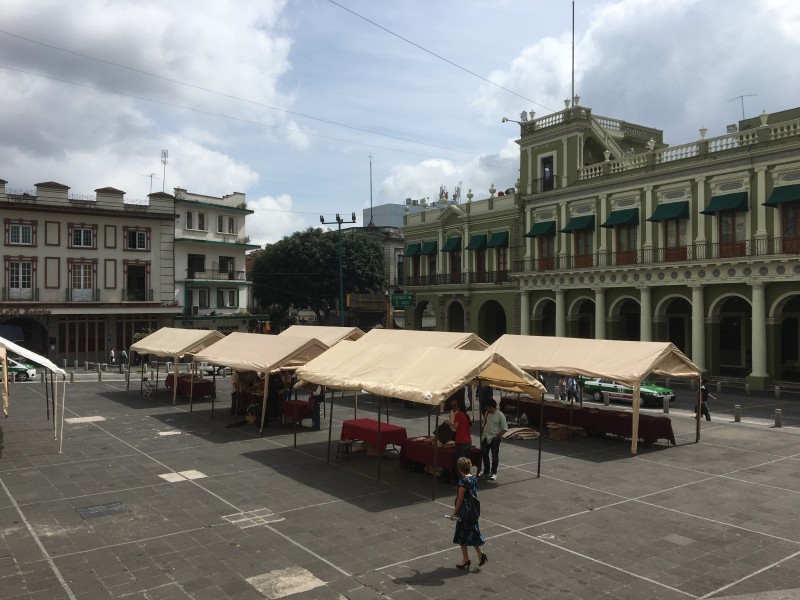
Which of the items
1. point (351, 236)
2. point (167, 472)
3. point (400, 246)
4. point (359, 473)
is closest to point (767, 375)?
point (359, 473)

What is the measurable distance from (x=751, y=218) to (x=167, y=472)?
3060 centimetres

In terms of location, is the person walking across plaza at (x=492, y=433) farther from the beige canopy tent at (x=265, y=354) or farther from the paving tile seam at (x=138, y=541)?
the beige canopy tent at (x=265, y=354)

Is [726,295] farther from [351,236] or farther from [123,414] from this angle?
[351,236]

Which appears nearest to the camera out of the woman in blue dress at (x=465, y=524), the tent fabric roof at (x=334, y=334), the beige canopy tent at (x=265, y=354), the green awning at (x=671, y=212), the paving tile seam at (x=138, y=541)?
the woman in blue dress at (x=465, y=524)

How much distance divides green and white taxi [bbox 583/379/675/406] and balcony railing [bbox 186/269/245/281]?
3417 centimetres

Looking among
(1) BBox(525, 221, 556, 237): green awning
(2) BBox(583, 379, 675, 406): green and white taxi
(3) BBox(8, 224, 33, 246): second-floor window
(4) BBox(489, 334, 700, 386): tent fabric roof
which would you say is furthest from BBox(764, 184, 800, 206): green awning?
(3) BBox(8, 224, 33, 246): second-floor window

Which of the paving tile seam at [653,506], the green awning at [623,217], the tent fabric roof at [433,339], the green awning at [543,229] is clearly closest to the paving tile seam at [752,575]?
the paving tile seam at [653,506]

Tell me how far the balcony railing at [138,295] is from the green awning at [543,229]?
29089 millimetres

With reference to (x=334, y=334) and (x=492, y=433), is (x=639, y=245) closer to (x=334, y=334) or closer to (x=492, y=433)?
(x=334, y=334)

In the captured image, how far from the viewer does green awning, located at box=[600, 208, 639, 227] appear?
38.6 meters

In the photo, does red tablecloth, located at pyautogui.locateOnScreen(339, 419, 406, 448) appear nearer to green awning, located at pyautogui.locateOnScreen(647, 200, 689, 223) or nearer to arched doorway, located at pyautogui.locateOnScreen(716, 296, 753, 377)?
green awning, located at pyautogui.locateOnScreen(647, 200, 689, 223)

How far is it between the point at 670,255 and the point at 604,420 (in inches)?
801

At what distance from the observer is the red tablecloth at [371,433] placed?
51.3 ft

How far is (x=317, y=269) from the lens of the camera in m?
65.1
